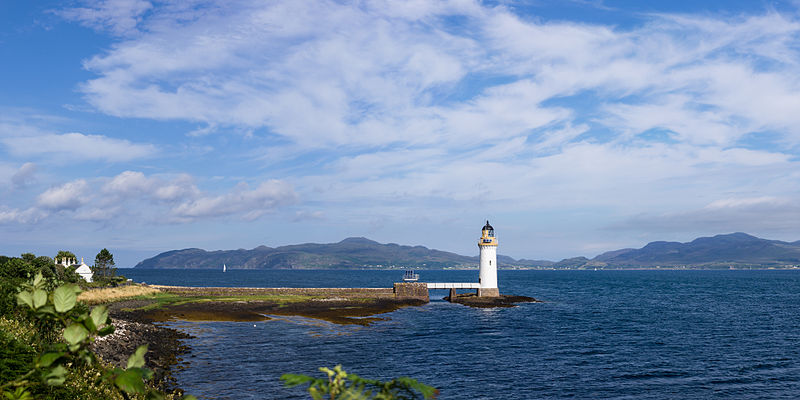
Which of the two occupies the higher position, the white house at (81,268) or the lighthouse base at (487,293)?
the white house at (81,268)

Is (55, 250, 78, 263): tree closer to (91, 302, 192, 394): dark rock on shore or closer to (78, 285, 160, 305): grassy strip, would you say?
(78, 285, 160, 305): grassy strip

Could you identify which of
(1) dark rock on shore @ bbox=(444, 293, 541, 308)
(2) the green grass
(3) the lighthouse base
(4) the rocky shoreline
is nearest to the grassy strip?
(2) the green grass

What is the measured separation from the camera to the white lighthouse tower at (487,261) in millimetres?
88750

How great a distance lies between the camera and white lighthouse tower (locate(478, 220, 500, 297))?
88.8 m

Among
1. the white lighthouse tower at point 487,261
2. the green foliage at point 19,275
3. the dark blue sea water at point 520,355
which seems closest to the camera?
the green foliage at point 19,275

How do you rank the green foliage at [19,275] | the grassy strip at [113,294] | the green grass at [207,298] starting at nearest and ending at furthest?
the green foliage at [19,275], the grassy strip at [113,294], the green grass at [207,298]

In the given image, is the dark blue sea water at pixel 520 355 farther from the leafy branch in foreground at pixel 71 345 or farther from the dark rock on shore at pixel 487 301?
the leafy branch in foreground at pixel 71 345

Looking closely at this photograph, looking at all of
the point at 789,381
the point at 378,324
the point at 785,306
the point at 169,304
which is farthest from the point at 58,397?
the point at 785,306

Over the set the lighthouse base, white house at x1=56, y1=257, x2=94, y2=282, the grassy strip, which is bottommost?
the lighthouse base

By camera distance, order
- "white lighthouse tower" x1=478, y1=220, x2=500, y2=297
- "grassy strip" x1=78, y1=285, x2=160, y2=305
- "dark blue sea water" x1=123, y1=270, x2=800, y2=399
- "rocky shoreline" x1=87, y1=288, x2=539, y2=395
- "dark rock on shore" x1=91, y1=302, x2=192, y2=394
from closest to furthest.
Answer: "dark rock on shore" x1=91, y1=302, x2=192, y2=394 → "dark blue sea water" x1=123, y1=270, x2=800, y2=399 → "rocky shoreline" x1=87, y1=288, x2=539, y2=395 → "grassy strip" x1=78, y1=285, x2=160, y2=305 → "white lighthouse tower" x1=478, y1=220, x2=500, y2=297

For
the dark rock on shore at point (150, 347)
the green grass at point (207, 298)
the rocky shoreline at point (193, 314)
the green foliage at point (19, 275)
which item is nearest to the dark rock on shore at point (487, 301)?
the rocky shoreline at point (193, 314)

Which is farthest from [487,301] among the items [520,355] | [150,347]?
[150,347]

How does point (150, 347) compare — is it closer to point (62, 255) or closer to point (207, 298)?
point (207, 298)

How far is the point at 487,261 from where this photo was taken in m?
88.9
